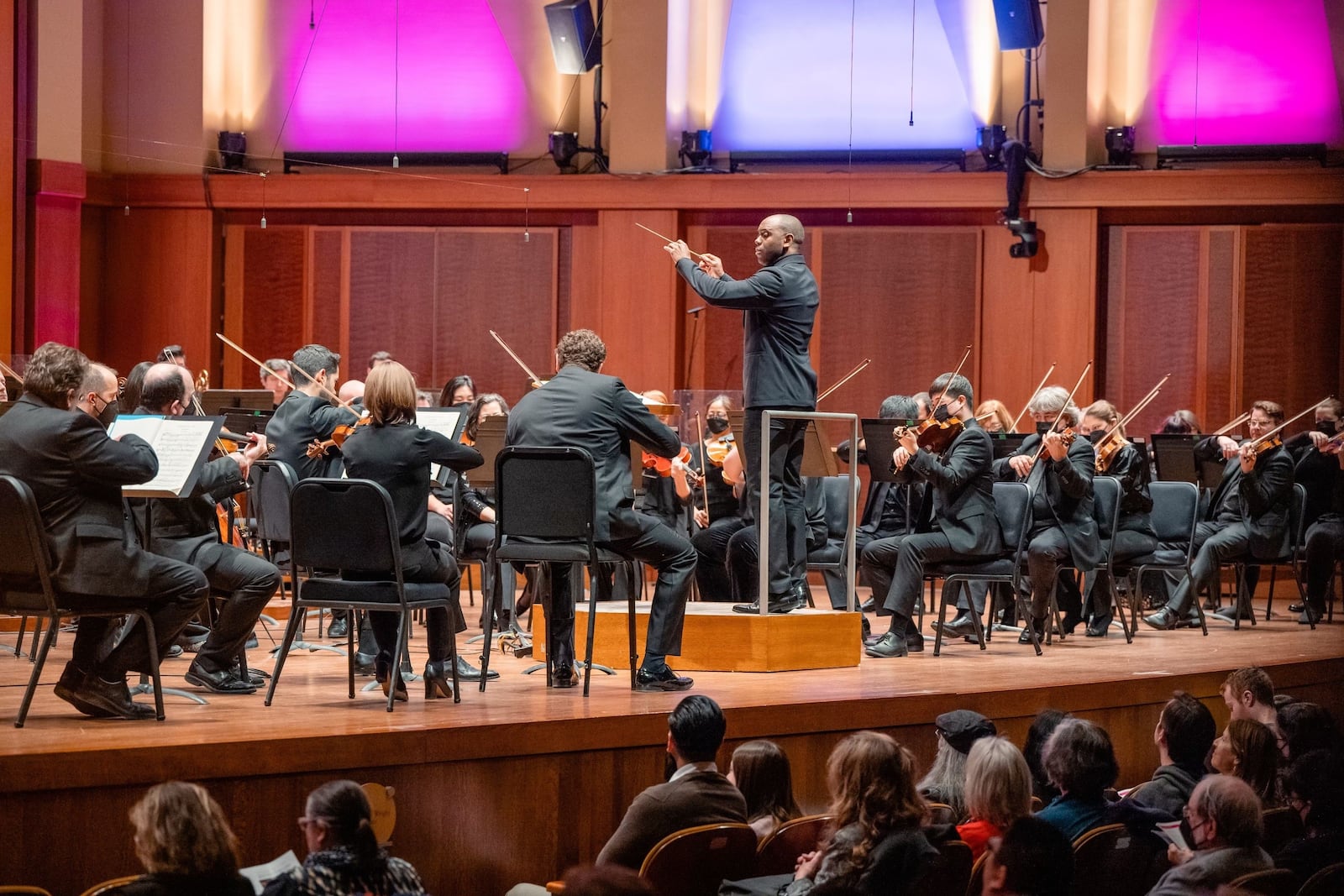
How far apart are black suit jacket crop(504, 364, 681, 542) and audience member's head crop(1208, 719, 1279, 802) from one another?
1971 millimetres

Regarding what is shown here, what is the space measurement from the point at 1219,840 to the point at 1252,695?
1.65 meters

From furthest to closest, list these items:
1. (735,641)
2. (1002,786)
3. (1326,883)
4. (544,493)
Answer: (735,641) < (544,493) < (1002,786) < (1326,883)

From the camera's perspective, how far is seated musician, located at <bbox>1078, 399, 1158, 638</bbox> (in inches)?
298

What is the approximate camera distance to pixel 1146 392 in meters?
10.6

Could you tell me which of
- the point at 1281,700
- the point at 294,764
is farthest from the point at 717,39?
the point at 294,764

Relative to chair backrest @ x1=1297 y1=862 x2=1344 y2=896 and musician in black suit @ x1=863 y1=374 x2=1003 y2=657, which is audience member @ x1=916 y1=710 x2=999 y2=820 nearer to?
chair backrest @ x1=1297 y1=862 x2=1344 y2=896

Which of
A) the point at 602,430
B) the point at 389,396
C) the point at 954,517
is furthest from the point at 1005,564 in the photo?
the point at 389,396

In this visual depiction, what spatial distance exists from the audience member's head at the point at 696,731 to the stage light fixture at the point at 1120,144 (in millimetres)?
7512

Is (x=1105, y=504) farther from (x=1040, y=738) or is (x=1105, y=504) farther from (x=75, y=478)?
(x=75, y=478)

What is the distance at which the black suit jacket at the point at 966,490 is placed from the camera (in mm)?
6516

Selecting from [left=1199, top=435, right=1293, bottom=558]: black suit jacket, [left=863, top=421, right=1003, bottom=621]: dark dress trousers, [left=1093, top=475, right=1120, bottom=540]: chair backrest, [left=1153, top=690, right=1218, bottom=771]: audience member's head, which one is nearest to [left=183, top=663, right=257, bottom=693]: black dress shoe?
[left=863, top=421, right=1003, bottom=621]: dark dress trousers

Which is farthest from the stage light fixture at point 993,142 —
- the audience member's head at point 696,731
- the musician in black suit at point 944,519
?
the audience member's head at point 696,731

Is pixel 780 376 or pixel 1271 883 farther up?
pixel 780 376

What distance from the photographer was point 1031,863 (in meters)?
3.19
